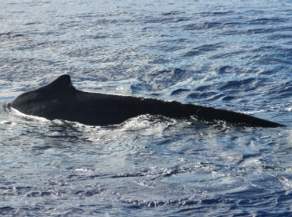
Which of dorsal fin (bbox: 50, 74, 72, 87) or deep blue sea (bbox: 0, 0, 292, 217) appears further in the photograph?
dorsal fin (bbox: 50, 74, 72, 87)

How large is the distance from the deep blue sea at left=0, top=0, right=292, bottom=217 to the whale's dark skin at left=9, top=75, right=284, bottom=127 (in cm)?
20

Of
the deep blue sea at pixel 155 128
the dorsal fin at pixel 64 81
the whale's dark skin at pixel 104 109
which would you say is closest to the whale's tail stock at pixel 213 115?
the whale's dark skin at pixel 104 109

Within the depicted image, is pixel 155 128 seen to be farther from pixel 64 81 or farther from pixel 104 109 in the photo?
pixel 64 81

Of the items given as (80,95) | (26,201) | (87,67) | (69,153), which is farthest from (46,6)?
(26,201)

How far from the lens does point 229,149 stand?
10461 millimetres

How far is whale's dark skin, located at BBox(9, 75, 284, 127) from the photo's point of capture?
38.6 ft

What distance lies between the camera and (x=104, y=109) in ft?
40.9

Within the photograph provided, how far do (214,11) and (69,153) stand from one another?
62.2 feet

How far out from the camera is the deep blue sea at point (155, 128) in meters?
8.54

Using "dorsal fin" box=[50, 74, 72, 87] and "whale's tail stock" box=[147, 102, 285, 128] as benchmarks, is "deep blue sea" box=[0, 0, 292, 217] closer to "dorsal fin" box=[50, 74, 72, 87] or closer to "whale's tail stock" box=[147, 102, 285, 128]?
"whale's tail stock" box=[147, 102, 285, 128]

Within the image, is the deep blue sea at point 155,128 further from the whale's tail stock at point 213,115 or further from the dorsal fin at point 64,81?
the dorsal fin at point 64,81

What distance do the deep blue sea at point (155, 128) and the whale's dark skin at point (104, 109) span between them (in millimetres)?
202

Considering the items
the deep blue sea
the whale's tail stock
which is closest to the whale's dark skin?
the whale's tail stock

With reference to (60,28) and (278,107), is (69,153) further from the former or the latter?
(60,28)
